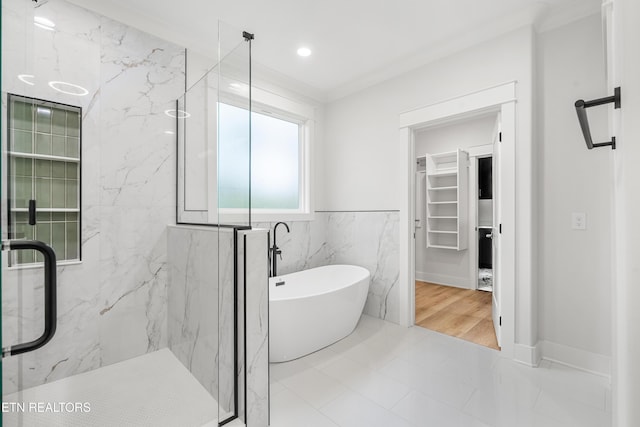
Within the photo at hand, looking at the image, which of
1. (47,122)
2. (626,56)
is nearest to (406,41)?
(626,56)

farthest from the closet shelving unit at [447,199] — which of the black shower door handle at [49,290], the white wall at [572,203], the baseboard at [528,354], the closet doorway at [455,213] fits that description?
the black shower door handle at [49,290]

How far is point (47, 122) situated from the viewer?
5.74 feet

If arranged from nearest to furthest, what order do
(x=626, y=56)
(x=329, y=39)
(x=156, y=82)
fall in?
1. (x=626, y=56)
2. (x=156, y=82)
3. (x=329, y=39)

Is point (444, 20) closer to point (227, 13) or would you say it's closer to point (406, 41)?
point (406, 41)

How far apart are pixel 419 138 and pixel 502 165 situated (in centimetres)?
264

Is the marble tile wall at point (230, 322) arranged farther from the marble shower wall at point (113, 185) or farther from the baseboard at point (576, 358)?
the baseboard at point (576, 358)

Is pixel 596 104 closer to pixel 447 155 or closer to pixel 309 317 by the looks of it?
pixel 309 317

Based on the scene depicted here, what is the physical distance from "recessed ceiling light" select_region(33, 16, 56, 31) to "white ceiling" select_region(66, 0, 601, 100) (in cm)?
24

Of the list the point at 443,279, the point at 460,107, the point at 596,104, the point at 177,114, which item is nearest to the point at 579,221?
the point at 460,107

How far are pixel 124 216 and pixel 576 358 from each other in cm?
353

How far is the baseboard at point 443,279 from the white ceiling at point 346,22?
10.5ft

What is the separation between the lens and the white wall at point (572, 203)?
2006 millimetres

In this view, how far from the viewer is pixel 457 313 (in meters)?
3.21

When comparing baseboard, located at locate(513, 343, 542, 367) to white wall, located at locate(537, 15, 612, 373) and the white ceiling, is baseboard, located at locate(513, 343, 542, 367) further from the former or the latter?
the white ceiling
